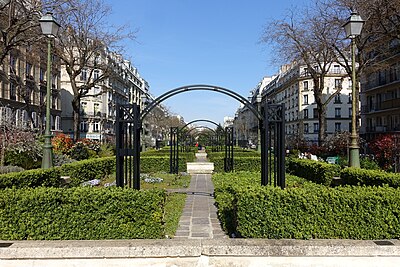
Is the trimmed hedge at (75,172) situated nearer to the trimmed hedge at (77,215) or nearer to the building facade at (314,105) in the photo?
the trimmed hedge at (77,215)

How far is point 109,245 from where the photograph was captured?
4.25 metres

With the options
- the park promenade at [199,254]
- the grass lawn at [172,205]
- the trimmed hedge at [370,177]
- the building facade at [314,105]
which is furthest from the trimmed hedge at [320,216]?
the building facade at [314,105]

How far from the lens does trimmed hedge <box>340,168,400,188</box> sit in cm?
789

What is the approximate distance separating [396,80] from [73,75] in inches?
1379

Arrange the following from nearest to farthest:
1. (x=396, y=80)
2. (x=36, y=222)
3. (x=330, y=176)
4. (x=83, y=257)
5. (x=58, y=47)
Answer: (x=83, y=257)
(x=36, y=222)
(x=330, y=176)
(x=58, y=47)
(x=396, y=80)

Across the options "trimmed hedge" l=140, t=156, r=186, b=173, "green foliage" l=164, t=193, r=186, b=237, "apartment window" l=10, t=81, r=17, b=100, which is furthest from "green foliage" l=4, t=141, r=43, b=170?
"apartment window" l=10, t=81, r=17, b=100

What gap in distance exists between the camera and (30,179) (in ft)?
29.8

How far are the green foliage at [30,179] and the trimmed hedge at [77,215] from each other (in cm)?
387

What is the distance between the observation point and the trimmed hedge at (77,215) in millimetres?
4637

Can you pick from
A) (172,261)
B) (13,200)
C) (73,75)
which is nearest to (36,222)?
(13,200)

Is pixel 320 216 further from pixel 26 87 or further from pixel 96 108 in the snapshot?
pixel 96 108

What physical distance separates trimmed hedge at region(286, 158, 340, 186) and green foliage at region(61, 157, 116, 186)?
9532mm

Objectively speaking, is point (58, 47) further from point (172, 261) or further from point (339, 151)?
point (172, 261)

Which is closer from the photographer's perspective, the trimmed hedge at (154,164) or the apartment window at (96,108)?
the trimmed hedge at (154,164)
